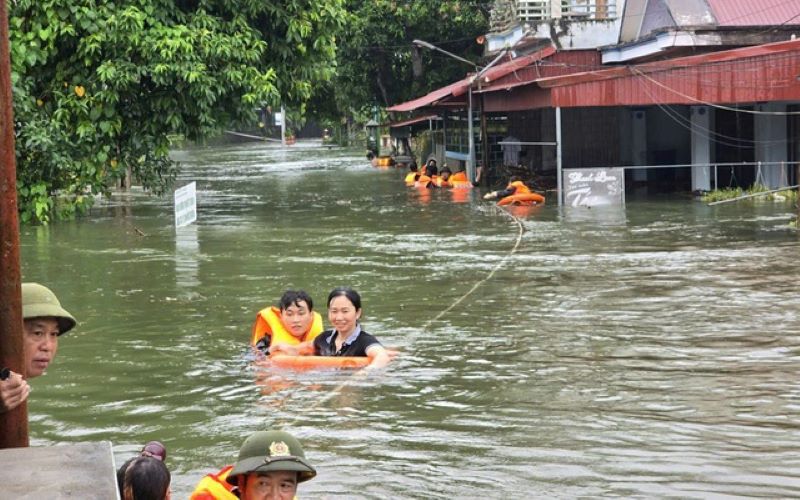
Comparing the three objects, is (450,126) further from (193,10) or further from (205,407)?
(205,407)

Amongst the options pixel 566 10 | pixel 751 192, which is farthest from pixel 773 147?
pixel 566 10

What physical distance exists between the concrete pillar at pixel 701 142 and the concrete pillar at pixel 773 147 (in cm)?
161

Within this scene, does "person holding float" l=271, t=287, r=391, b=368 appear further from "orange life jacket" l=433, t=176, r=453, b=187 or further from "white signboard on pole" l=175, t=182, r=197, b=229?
"orange life jacket" l=433, t=176, r=453, b=187

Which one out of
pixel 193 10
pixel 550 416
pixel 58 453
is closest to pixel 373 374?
pixel 550 416

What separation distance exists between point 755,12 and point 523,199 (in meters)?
7.67

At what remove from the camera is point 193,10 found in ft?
75.5

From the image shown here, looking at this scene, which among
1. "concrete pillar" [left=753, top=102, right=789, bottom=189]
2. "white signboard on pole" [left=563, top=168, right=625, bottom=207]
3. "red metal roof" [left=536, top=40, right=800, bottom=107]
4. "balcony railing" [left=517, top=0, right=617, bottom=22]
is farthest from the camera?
"balcony railing" [left=517, top=0, right=617, bottom=22]

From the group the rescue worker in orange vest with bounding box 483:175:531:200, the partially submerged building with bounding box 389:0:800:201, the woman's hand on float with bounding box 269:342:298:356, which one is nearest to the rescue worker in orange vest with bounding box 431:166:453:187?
the partially submerged building with bounding box 389:0:800:201

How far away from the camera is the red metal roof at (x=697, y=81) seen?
2853cm

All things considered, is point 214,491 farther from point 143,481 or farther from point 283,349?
point 283,349

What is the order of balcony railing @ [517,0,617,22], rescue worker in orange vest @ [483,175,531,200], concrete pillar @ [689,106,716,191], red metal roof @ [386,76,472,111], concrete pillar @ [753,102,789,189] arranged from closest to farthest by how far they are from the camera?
1. concrete pillar @ [753,102,789,189]
2. concrete pillar @ [689,106,716,191]
3. rescue worker in orange vest @ [483,175,531,200]
4. red metal roof @ [386,76,472,111]
5. balcony railing @ [517,0,617,22]

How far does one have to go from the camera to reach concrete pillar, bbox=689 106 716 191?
→ 33.8 meters

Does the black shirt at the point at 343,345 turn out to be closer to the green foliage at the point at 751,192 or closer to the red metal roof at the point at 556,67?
the green foliage at the point at 751,192

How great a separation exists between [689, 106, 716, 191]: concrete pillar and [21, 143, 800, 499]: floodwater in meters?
5.61
